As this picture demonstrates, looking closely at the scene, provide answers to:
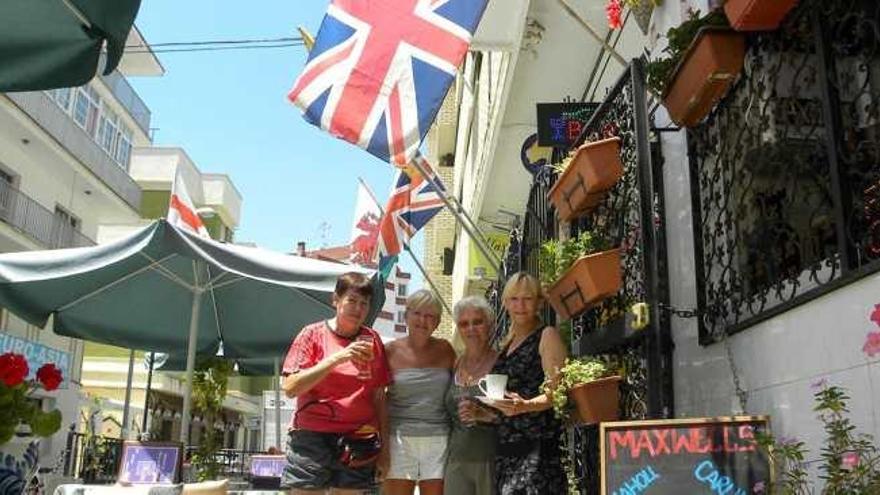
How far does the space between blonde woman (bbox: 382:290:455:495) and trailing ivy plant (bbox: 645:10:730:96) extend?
5.52 ft

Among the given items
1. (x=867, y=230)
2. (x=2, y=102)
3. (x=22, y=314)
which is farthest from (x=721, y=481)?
(x=2, y=102)

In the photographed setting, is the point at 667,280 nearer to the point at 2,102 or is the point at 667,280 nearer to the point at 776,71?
the point at 776,71

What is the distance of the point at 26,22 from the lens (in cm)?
308

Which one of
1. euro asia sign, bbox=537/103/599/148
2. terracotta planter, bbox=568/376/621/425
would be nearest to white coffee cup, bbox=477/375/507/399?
terracotta planter, bbox=568/376/621/425

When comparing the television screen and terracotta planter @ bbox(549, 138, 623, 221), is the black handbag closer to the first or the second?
terracotta planter @ bbox(549, 138, 623, 221)

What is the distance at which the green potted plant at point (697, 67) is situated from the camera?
375 centimetres

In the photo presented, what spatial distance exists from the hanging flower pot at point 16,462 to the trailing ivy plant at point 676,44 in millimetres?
3558

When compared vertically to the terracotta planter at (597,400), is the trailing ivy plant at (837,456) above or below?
below

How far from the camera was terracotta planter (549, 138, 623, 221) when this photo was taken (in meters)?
4.61

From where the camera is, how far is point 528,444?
411cm

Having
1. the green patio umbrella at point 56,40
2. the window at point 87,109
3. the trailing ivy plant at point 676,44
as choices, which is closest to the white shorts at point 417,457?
the trailing ivy plant at point 676,44

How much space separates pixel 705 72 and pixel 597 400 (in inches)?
66.5

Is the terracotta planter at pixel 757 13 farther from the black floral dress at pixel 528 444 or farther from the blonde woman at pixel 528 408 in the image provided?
the black floral dress at pixel 528 444

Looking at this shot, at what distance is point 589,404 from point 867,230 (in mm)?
1639
